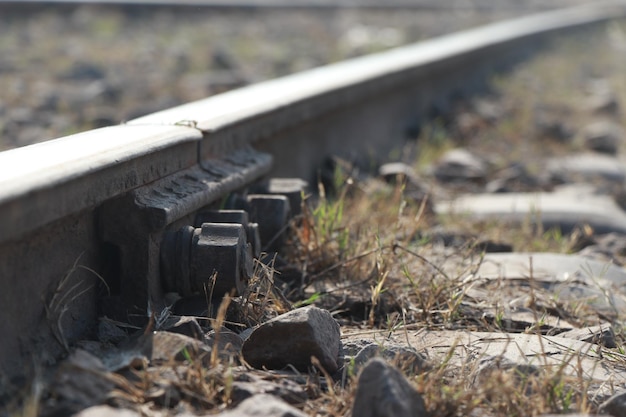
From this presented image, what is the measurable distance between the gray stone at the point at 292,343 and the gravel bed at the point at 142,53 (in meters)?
3.32

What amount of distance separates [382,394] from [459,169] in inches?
163

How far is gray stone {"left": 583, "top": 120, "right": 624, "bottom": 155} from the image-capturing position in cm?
753

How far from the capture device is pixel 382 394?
7.46 ft

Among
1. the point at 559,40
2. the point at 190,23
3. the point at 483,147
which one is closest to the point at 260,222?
the point at 483,147

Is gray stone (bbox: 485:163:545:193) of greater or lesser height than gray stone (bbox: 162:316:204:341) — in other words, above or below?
below

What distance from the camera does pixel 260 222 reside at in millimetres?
3697

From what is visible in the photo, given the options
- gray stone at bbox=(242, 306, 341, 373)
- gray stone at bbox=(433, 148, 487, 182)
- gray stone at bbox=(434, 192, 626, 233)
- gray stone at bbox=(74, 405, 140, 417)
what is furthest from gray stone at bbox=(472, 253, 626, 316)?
gray stone at bbox=(433, 148, 487, 182)

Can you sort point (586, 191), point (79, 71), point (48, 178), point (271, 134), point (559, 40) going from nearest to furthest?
point (48, 178) → point (271, 134) → point (586, 191) → point (79, 71) → point (559, 40)

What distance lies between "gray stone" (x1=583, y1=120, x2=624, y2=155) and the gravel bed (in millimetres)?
2762

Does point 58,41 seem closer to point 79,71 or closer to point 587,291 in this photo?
point 79,71

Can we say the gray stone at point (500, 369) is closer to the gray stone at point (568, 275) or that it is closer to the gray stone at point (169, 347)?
the gray stone at point (169, 347)

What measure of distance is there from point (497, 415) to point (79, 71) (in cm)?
731

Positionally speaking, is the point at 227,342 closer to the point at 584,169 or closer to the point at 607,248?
the point at 607,248

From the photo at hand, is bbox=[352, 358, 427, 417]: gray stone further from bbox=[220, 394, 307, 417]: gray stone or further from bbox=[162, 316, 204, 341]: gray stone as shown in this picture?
bbox=[162, 316, 204, 341]: gray stone
